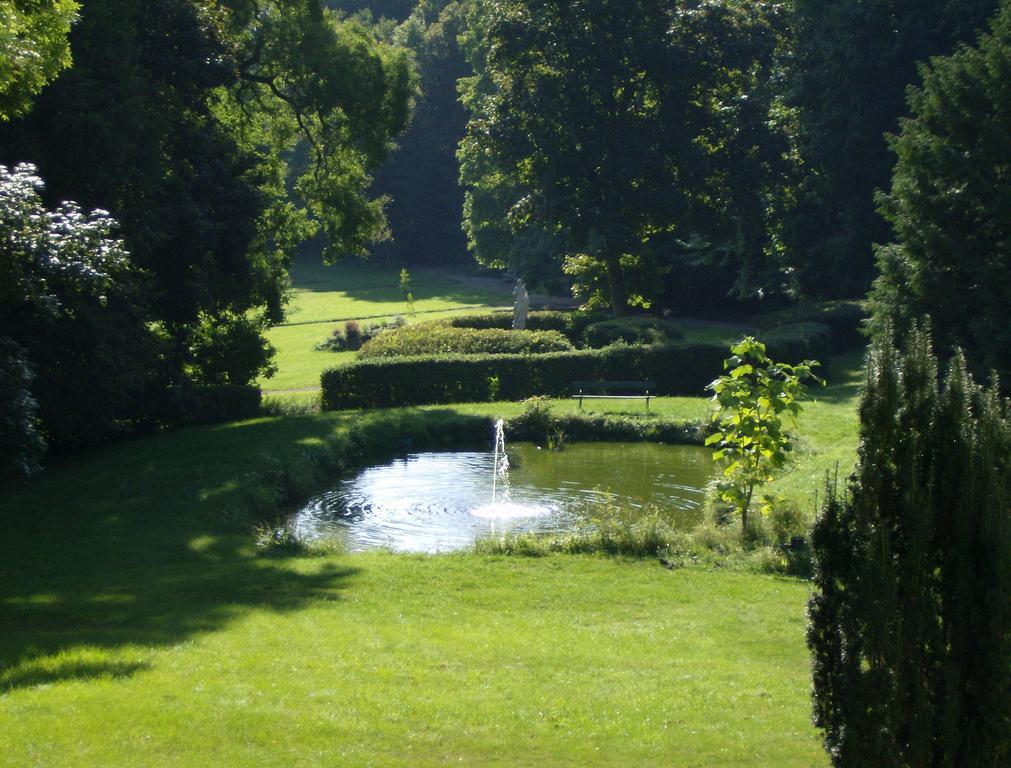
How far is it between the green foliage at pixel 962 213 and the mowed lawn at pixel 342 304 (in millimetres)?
23418

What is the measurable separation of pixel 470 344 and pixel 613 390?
5348 mm

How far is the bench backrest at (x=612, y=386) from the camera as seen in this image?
A: 2745cm

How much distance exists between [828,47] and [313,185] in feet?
57.2

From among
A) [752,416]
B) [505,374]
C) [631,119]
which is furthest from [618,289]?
[752,416]

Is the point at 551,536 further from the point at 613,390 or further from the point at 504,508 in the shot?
the point at 613,390

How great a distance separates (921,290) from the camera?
55.9ft

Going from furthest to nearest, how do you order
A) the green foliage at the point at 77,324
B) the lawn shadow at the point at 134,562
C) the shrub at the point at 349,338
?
the shrub at the point at 349,338, the green foliage at the point at 77,324, the lawn shadow at the point at 134,562

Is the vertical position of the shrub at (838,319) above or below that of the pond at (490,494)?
above

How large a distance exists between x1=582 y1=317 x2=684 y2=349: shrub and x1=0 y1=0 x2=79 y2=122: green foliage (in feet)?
77.6

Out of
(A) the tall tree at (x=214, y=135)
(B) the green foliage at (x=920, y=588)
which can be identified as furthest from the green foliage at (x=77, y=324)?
(B) the green foliage at (x=920, y=588)

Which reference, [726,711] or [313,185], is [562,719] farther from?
[313,185]

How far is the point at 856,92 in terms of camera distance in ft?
117

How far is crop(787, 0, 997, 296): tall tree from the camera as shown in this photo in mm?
34156

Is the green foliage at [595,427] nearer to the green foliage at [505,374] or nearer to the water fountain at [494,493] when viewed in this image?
the water fountain at [494,493]
